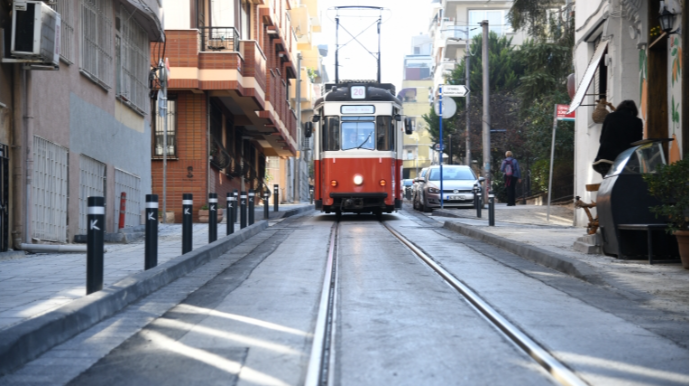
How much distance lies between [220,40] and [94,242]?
18504mm

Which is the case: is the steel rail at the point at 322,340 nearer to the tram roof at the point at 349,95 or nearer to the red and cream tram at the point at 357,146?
the red and cream tram at the point at 357,146

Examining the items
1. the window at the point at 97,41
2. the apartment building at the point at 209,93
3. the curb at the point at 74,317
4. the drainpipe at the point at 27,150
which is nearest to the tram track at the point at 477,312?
the curb at the point at 74,317

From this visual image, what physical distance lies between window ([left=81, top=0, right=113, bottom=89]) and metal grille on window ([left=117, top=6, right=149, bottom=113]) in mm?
924

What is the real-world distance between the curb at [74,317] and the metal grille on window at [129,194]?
771 cm

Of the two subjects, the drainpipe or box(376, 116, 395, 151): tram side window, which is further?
box(376, 116, 395, 151): tram side window

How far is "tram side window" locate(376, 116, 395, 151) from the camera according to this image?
22.0m

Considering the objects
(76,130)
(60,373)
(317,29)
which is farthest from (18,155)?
(317,29)

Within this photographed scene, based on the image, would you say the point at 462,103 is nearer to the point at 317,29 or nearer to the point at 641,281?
the point at 317,29

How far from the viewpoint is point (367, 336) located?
5.97 meters

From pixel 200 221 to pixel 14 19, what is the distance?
1259 centimetres

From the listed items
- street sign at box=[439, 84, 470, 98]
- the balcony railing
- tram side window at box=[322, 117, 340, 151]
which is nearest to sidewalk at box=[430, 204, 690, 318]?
tram side window at box=[322, 117, 340, 151]

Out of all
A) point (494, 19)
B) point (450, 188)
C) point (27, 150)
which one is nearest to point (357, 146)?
point (450, 188)

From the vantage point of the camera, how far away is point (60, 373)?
500 centimetres

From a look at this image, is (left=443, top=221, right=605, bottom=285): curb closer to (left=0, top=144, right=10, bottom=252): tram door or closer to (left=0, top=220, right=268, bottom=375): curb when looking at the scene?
(left=0, top=220, right=268, bottom=375): curb
